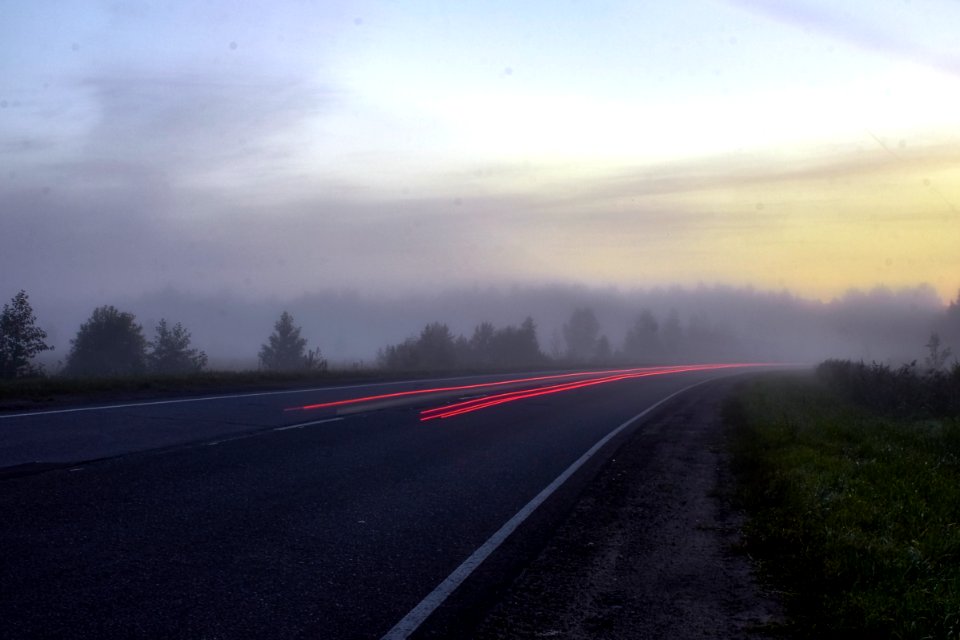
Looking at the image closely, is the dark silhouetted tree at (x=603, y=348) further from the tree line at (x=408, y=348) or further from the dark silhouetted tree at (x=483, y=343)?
the dark silhouetted tree at (x=483, y=343)

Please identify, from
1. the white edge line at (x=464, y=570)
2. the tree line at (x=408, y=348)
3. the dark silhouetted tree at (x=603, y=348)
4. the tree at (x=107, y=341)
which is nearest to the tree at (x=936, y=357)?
the tree line at (x=408, y=348)

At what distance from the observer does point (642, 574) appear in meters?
6.60

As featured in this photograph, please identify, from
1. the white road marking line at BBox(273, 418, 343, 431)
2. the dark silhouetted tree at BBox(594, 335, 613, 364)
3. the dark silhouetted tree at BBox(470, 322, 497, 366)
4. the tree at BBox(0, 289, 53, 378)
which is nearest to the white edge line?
the white road marking line at BBox(273, 418, 343, 431)

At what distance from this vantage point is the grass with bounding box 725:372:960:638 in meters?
5.32

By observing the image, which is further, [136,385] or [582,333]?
[582,333]

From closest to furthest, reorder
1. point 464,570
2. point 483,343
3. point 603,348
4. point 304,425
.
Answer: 1. point 464,570
2. point 304,425
3. point 483,343
4. point 603,348

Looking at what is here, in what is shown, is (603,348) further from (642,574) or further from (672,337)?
(642,574)

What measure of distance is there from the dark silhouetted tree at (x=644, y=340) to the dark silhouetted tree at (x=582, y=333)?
235 inches

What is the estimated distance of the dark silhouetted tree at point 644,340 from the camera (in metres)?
145

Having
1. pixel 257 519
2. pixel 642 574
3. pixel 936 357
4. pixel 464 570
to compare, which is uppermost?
pixel 257 519

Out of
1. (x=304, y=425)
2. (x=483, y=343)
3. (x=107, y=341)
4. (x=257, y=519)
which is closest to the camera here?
(x=257, y=519)

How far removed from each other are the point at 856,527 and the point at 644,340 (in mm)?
141870

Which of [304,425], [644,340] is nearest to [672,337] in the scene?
[644,340]

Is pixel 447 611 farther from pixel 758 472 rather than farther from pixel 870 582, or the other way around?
pixel 758 472
